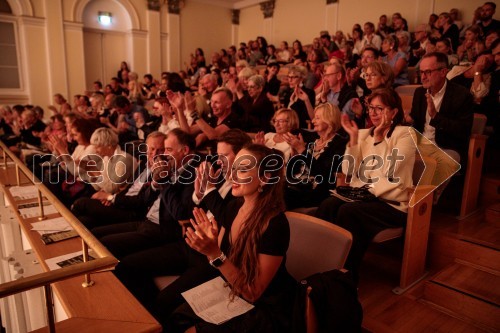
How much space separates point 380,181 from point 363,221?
29cm

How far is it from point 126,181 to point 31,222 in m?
0.92

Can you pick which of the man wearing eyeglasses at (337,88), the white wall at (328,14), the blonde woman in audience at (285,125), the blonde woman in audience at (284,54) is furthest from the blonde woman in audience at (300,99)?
the blonde woman in audience at (284,54)

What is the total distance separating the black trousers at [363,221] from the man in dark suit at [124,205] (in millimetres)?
1354

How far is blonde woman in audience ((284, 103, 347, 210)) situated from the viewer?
2.57 m

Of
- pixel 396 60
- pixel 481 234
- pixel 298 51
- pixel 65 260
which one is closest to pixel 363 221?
pixel 481 234

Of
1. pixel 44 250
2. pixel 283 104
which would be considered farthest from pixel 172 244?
pixel 283 104

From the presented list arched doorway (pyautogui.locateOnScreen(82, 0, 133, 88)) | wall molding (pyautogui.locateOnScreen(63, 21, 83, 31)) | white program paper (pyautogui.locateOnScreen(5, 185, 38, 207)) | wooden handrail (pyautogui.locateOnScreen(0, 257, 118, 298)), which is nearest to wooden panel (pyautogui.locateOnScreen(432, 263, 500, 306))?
wooden handrail (pyautogui.locateOnScreen(0, 257, 118, 298))

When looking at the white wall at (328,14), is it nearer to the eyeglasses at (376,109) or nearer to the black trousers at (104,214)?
the eyeglasses at (376,109)

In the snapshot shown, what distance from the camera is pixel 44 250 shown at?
1.69 m

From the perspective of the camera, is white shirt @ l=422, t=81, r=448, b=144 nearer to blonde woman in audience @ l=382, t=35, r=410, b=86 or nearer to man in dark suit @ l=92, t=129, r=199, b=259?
man in dark suit @ l=92, t=129, r=199, b=259

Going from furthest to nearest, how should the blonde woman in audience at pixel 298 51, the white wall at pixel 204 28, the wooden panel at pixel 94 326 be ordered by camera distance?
the white wall at pixel 204 28, the blonde woman in audience at pixel 298 51, the wooden panel at pixel 94 326

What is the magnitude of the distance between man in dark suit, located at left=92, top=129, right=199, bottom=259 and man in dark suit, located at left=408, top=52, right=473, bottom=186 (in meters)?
1.63

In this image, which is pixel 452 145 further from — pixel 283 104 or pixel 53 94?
pixel 53 94

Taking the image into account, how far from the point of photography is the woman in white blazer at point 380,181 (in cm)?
215
